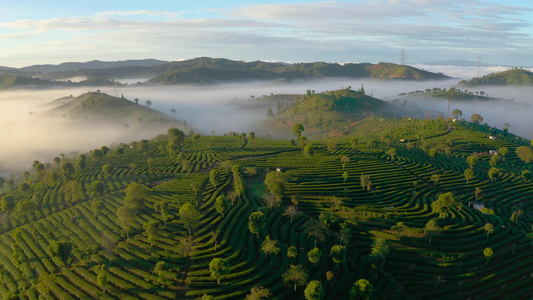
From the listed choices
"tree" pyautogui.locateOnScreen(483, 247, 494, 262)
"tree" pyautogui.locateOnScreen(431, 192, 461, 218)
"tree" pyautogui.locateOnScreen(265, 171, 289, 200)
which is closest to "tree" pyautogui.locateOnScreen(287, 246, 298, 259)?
"tree" pyautogui.locateOnScreen(265, 171, 289, 200)

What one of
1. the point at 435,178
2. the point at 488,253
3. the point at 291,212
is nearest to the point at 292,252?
the point at 291,212

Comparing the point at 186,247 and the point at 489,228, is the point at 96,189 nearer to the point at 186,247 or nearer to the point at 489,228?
the point at 186,247

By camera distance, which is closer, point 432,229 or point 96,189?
point 432,229

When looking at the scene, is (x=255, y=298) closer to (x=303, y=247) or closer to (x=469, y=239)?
(x=303, y=247)

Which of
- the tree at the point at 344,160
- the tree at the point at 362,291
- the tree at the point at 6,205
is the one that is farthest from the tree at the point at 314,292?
the tree at the point at 6,205

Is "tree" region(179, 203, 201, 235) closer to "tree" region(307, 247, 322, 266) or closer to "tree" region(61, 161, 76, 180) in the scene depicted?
"tree" region(307, 247, 322, 266)

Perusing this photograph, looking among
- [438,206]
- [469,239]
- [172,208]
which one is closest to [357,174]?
[438,206]
